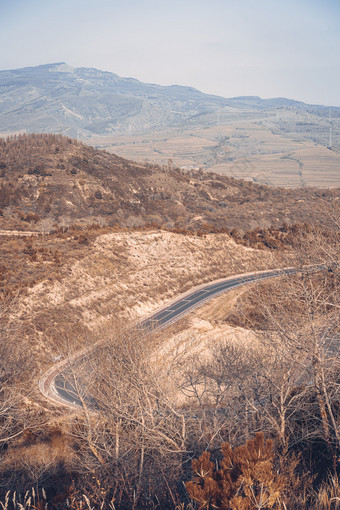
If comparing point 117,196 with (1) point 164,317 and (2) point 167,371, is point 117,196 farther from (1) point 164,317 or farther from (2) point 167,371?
(2) point 167,371

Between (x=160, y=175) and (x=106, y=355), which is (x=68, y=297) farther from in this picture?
(x=160, y=175)

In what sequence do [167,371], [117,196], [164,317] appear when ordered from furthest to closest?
1. [117,196]
2. [164,317]
3. [167,371]

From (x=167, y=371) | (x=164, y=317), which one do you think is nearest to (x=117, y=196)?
(x=164, y=317)

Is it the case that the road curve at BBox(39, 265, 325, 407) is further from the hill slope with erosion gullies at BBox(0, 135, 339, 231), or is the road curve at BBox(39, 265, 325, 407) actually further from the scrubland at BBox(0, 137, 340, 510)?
the hill slope with erosion gullies at BBox(0, 135, 339, 231)

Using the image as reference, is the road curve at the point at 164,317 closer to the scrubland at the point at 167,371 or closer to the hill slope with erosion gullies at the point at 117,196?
the scrubland at the point at 167,371

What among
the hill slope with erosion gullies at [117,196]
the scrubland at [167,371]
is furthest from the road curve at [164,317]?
the hill slope with erosion gullies at [117,196]

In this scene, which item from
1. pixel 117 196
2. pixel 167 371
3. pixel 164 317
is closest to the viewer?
pixel 167 371
